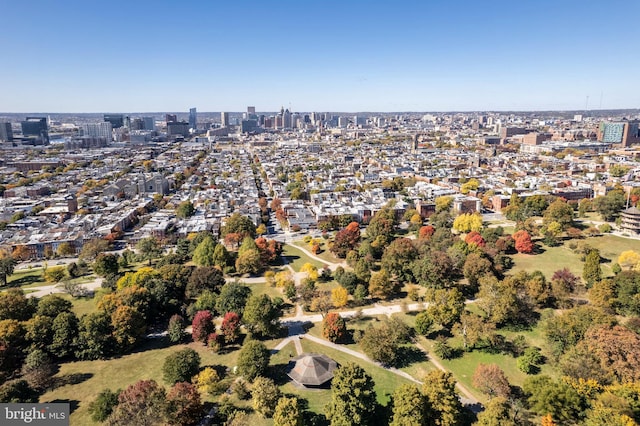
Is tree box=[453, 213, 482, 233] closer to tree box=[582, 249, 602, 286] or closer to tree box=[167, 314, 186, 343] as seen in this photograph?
tree box=[582, 249, 602, 286]

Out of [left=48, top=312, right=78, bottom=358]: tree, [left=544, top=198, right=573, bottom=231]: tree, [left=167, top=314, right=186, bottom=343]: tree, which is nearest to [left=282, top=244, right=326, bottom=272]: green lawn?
[left=167, top=314, right=186, bottom=343]: tree

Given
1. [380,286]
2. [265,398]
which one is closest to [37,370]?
[265,398]

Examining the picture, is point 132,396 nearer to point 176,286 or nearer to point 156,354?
point 156,354

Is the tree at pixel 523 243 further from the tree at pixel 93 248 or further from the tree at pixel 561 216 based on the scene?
the tree at pixel 93 248

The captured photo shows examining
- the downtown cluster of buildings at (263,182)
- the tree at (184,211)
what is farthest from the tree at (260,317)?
the tree at (184,211)

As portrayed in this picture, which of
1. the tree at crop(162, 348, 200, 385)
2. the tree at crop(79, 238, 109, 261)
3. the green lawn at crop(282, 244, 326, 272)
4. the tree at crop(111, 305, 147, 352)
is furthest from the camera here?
the tree at crop(79, 238, 109, 261)

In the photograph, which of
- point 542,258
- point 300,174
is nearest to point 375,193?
point 300,174
